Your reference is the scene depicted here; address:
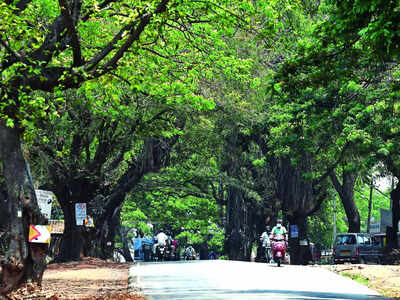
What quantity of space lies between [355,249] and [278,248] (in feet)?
36.5

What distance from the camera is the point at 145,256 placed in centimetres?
4534

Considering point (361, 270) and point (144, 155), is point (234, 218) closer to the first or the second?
point (144, 155)

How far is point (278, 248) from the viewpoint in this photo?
88.1ft

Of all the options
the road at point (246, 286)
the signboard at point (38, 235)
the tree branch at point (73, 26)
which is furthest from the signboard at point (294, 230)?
the tree branch at point (73, 26)

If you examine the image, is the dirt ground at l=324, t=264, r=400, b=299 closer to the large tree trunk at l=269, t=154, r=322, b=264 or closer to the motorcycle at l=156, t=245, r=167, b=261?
the large tree trunk at l=269, t=154, r=322, b=264

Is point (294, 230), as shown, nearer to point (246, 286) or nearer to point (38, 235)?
point (246, 286)

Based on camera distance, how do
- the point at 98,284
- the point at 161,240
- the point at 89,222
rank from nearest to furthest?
the point at 98,284 < the point at 89,222 < the point at 161,240

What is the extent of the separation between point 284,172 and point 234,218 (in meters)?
6.06

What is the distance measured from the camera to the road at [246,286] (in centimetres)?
1423

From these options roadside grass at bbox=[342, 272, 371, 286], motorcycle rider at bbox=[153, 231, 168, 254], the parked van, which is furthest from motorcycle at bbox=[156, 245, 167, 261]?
roadside grass at bbox=[342, 272, 371, 286]

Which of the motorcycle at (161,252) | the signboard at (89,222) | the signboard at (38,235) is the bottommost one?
the motorcycle at (161,252)

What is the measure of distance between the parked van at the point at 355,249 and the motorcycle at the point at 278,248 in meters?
10.6

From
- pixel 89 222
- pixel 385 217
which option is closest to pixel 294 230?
pixel 89 222

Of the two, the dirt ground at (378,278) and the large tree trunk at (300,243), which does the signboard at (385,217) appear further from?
the dirt ground at (378,278)
